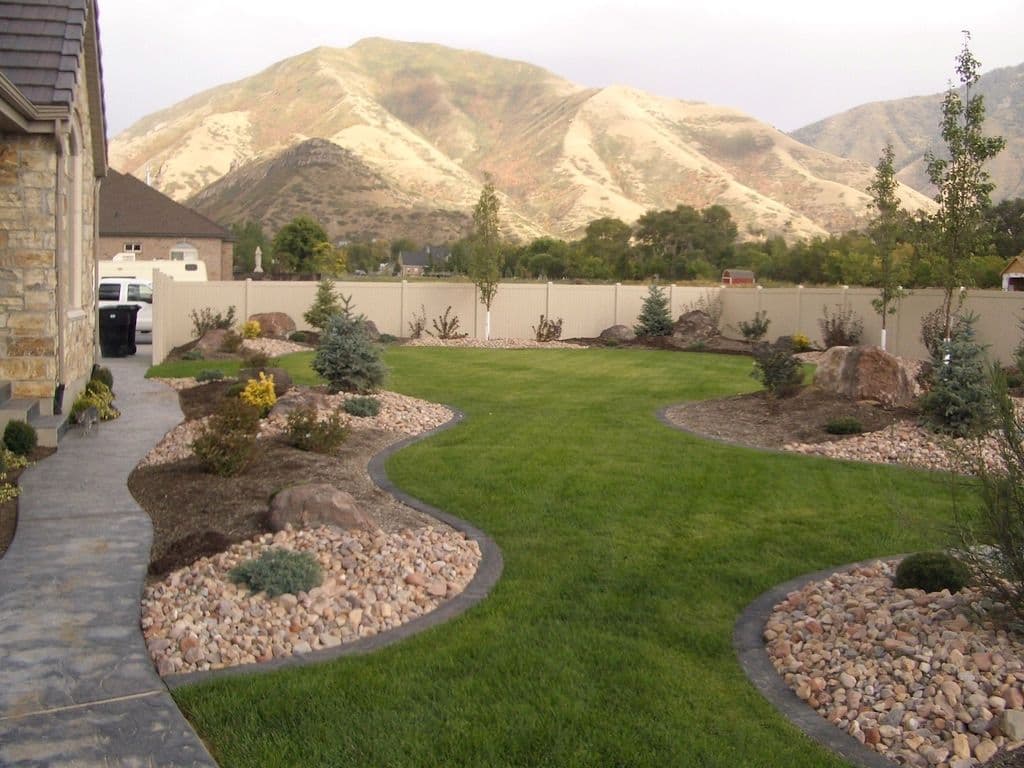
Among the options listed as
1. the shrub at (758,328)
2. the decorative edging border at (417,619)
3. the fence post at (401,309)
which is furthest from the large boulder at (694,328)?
the decorative edging border at (417,619)

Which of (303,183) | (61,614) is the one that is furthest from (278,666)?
(303,183)

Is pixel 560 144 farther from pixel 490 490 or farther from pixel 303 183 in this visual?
pixel 490 490

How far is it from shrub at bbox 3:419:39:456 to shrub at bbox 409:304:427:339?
18.3m

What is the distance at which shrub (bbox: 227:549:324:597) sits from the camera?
19.4ft

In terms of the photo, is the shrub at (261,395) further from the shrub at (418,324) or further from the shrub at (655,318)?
the shrub at (655,318)

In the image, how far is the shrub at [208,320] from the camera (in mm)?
24833

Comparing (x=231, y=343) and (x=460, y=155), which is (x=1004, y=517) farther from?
(x=460, y=155)

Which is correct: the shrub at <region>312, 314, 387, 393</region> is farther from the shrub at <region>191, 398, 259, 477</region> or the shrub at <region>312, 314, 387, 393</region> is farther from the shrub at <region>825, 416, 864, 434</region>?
the shrub at <region>825, 416, 864, 434</region>

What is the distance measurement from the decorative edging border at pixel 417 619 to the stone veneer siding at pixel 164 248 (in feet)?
129

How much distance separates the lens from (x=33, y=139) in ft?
34.2

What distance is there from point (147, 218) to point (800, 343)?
31.7 meters

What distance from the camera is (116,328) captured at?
22328 mm

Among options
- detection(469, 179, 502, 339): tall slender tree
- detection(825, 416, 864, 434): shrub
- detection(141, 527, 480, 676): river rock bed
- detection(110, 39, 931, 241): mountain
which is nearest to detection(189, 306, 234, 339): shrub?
detection(469, 179, 502, 339): tall slender tree

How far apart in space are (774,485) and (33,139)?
8265mm
